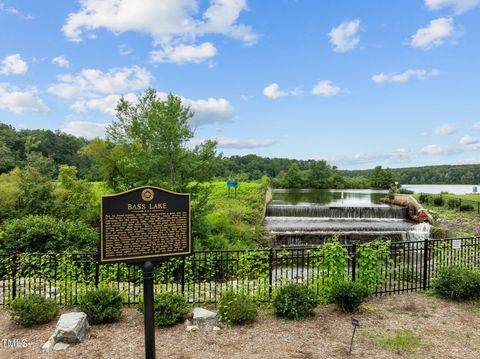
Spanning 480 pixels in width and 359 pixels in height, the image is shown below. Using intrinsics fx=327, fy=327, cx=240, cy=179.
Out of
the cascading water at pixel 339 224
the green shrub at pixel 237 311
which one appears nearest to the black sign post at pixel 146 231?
the green shrub at pixel 237 311

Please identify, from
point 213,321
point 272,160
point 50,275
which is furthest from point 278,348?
point 272,160

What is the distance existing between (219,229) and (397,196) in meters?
21.1

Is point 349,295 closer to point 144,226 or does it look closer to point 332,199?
point 144,226

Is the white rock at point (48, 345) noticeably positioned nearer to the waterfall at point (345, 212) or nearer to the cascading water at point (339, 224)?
the cascading water at point (339, 224)

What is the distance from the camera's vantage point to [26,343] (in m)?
5.38

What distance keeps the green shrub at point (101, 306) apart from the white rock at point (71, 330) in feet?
1.22

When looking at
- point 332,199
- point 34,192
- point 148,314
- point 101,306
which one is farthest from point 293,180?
point 148,314

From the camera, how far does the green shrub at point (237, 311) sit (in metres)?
5.94

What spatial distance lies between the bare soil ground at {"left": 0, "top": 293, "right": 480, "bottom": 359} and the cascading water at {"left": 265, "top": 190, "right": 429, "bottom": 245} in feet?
40.7

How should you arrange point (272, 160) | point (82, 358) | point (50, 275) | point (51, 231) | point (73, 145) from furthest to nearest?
1. point (272, 160)
2. point (73, 145)
3. point (51, 231)
4. point (50, 275)
5. point (82, 358)

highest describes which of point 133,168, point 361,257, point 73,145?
point 73,145

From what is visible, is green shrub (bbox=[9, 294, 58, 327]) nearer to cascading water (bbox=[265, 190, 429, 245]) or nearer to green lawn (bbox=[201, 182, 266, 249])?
green lawn (bbox=[201, 182, 266, 249])

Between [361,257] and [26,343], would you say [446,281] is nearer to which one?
[361,257]

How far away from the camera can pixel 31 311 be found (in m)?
5.89
